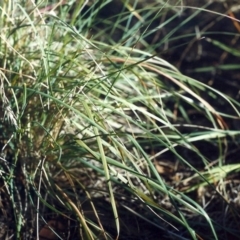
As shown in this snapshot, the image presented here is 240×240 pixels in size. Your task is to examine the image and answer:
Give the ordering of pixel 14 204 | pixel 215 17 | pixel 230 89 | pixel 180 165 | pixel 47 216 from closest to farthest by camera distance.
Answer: pixel 14 204, pixel 47 216, pixel 180 165, pixel 230 89, pixel 215 17

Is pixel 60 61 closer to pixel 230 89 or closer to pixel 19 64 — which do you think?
pixel 19 64

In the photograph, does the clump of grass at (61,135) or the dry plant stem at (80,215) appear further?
the clump of grass at (61,135)

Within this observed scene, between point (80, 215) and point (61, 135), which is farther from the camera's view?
point (61, 135)

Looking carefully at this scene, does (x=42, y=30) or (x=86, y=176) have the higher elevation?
(x=42, y=30)

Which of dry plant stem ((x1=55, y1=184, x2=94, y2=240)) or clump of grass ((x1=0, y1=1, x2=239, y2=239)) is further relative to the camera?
clump of grass ((x1=0, y1=1, x2=239, y2=239))

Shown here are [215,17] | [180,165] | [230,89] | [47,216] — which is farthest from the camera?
[215,17]

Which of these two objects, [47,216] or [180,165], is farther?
[180,165]

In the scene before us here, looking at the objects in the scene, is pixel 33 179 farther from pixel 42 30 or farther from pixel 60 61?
pixel 42 30

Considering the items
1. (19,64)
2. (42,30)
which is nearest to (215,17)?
(42,30)

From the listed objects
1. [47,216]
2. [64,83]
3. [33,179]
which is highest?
[64,83]
